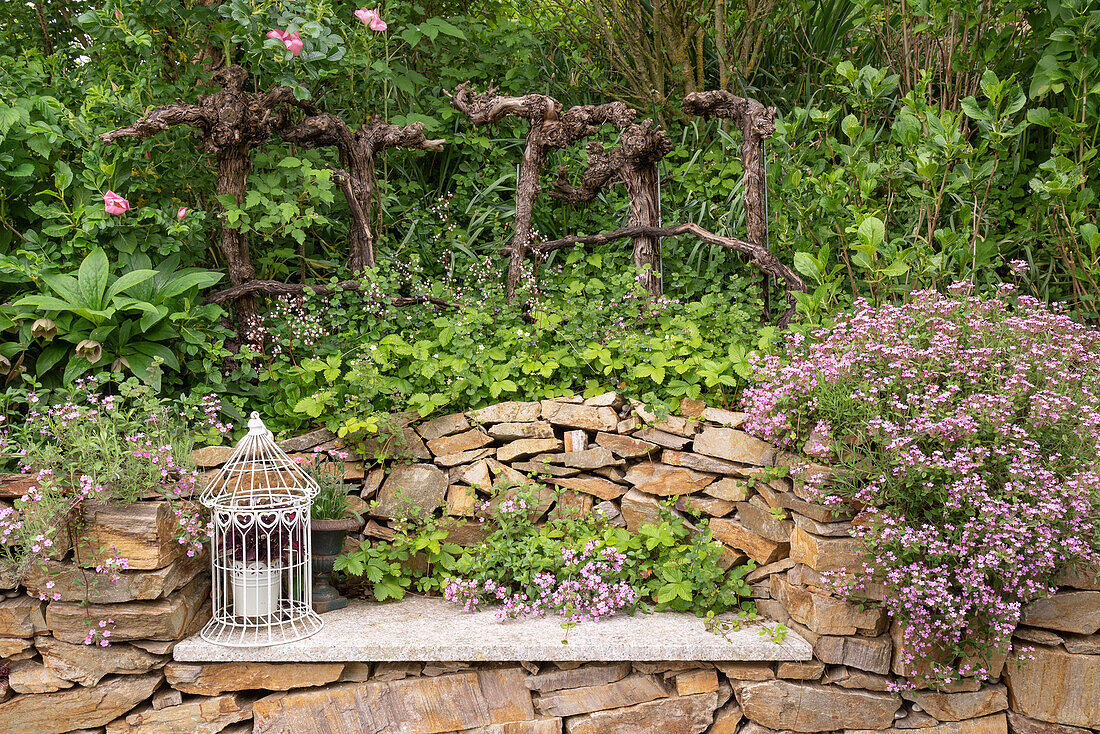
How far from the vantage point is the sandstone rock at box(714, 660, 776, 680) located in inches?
97.7

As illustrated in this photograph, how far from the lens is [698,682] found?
8.15ft

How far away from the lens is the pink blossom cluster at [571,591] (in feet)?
8.79

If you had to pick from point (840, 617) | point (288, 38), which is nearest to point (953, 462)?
point (840, 617)

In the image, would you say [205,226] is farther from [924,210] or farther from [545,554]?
[924,210]

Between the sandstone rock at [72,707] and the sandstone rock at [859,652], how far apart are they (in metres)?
2.26

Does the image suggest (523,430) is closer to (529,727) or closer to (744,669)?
(529,727)

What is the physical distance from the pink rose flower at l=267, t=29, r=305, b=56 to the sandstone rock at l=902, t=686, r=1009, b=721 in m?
3.32

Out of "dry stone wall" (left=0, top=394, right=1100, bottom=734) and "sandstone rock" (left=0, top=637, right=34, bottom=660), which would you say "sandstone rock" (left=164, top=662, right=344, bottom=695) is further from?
"sandstone rock" (left=0, top=637, right=34, bottom=660)

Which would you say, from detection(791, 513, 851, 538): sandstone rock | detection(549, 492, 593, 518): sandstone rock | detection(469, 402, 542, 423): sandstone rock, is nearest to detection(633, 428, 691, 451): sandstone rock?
detection(549, 492, 593, 518): sandstone rock

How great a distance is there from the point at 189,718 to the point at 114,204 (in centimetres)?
202

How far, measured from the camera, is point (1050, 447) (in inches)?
91.0

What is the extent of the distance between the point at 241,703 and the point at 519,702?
946 mm

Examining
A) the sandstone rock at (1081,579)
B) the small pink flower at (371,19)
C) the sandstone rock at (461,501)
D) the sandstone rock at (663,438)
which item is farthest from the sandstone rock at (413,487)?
the sandstone rock at (1081,579)

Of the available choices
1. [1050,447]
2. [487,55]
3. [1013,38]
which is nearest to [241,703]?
[1050,447]
